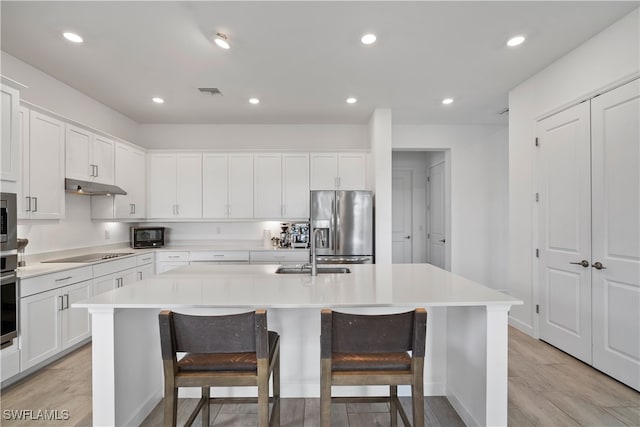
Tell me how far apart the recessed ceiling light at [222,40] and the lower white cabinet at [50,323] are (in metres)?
2.51

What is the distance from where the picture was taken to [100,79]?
3.31 metres

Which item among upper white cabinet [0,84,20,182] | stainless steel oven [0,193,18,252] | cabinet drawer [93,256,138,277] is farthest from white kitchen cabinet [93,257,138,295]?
upper white cabinet [0,84,20,182]

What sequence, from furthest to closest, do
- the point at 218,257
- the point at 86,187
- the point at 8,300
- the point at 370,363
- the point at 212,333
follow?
the point at 218,257, the point at 86,187, the point at 8,300, the point at 370,363, the point at 212,333

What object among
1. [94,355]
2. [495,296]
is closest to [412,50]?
[495,296]

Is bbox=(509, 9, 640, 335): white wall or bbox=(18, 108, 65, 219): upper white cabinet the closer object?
bbox=(509, 9, 640, 335): white wall

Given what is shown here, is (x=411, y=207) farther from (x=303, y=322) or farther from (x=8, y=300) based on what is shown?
(x=8, y=300)

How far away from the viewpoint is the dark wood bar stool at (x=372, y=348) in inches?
53.7

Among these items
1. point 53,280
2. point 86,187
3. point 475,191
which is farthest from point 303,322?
point 475,191

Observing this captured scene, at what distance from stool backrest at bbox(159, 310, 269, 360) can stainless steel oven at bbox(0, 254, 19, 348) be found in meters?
1.74

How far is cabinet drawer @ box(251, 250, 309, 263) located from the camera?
4.34 metres

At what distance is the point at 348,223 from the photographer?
4137mm

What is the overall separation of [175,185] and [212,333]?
12.5 feet

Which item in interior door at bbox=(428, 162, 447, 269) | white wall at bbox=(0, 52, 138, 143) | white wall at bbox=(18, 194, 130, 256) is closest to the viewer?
white wall at bbox=(0, 52, 138, 143)

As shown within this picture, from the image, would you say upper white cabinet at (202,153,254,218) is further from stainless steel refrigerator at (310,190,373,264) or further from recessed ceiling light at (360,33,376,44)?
recessed ceiling light at (360,33,376,44)
